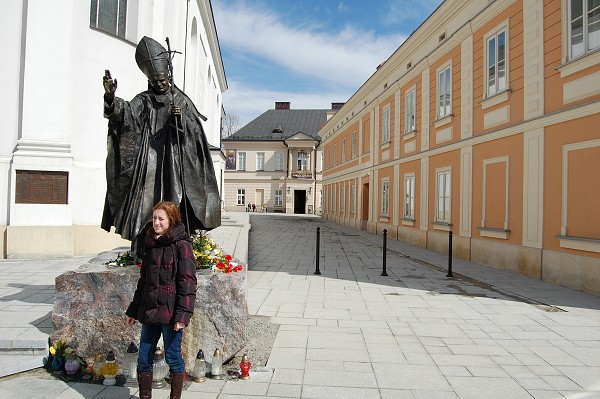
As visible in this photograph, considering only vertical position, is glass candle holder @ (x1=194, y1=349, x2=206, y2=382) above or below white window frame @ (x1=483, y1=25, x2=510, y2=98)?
below

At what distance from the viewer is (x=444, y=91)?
46.8 ft

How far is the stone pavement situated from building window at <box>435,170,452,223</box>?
4.45 metres

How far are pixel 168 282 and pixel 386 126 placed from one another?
19012 millimetres

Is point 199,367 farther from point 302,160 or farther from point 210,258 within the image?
point 302,160

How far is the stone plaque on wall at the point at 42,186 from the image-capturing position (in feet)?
29.5

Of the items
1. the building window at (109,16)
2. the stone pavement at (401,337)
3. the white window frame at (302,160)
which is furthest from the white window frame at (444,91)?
the white window frame at (302,160)

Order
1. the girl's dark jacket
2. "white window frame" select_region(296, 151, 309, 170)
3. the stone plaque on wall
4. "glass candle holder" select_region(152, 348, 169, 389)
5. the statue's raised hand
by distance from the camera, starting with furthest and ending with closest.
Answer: "white window frame" select_region(296, 151, 309, 170), the stone plaque on wall, "glass candle holder" select_region(152, 348, 169, 389), the statue's raised hand, the girl's dark jacket

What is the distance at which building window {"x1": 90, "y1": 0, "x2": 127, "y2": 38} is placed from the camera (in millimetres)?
10789

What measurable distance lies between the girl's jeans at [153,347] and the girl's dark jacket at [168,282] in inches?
5.0

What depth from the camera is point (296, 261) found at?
1140 cm

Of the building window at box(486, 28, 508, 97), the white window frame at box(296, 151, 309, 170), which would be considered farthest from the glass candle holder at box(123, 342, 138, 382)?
the white window frame at box(296, 151, 309, 170)

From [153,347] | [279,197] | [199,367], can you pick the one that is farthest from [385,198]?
[279,197]

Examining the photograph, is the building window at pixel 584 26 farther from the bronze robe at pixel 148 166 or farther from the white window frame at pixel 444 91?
the bronze robe at pixel 148 166

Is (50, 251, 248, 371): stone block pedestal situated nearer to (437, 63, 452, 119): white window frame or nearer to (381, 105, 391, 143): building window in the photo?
(437, 63, 452, 119): white window frame
